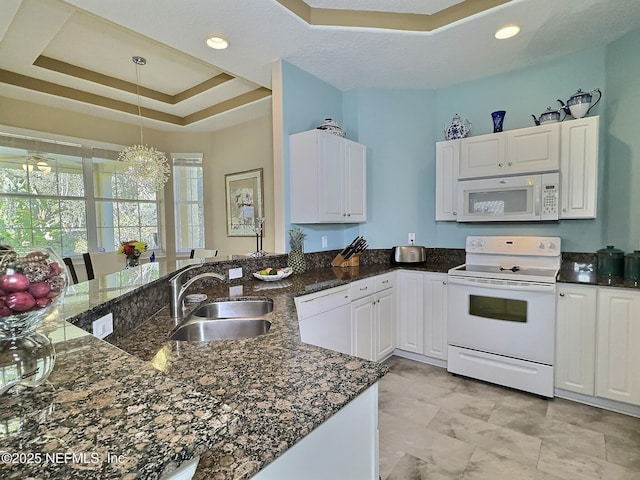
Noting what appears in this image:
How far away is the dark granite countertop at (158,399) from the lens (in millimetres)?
456

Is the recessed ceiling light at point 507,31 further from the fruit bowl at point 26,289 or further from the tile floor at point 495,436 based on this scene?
the fruit bowl at point 26,289

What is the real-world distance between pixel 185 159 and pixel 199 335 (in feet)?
15.0

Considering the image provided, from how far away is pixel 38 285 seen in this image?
2.63 ft

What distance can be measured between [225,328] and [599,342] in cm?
253

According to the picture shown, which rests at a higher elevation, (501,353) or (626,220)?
(626,220)

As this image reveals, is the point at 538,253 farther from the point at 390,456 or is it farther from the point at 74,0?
the point at 74,0

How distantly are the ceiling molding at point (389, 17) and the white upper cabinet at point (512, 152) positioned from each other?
3.35ft

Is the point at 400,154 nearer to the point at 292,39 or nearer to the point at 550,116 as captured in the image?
the point at 550,116

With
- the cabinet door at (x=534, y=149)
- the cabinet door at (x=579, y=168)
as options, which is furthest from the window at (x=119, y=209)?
the cabinet door at (x=579, y=168)

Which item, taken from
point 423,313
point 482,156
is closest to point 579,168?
point 482,156

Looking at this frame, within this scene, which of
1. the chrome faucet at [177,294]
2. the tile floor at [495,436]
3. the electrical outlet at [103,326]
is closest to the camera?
the electrical outlet at [103,326]

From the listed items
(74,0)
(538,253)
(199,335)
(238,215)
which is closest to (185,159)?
(238,215)

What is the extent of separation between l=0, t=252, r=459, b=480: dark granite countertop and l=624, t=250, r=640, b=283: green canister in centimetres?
239

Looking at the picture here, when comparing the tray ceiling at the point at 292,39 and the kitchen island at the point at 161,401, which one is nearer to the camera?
the kitchen island at the point at 161,401
